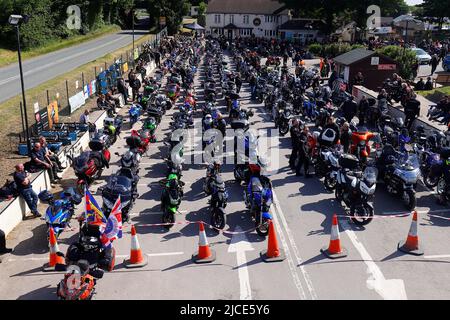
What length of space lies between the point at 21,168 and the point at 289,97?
53.8 feet

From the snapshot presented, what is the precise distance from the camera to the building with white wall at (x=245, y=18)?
7950 centimetres

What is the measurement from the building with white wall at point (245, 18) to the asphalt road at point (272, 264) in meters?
68.5

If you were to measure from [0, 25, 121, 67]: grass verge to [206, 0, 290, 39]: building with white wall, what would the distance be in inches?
707

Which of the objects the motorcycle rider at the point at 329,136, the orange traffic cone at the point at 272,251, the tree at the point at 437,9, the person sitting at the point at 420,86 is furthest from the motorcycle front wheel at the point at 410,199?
the tree at the point at 437,9

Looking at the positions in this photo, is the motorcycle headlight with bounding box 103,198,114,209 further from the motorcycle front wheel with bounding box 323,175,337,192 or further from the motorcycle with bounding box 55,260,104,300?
the motorcycle front wheel with bounding box 323,175,337,192

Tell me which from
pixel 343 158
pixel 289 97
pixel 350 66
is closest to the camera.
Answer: pixel 343 158

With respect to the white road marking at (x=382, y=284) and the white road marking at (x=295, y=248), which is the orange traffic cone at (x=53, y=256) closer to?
the white road marking at (x=295, y=248)

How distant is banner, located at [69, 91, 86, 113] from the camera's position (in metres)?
23.0

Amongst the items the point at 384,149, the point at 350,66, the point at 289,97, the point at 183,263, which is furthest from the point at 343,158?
the point at 350,66

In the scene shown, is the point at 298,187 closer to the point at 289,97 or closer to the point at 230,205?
the point at 230,205

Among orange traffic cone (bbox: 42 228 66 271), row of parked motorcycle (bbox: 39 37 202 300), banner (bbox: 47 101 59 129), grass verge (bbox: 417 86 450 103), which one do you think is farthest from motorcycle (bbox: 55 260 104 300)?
grass verge (bbox: 417 86 450 103)

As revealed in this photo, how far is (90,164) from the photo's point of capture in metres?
14.0

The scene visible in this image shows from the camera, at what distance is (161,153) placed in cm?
1809

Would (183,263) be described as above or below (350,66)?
below
